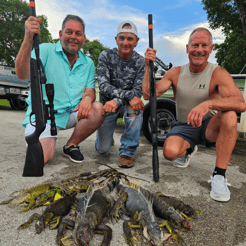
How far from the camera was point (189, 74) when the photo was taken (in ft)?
9.62

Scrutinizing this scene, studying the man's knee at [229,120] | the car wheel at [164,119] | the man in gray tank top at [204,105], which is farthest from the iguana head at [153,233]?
the car wheel at [164,119]

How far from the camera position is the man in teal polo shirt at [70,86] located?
3047 millimetres

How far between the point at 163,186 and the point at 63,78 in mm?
2171

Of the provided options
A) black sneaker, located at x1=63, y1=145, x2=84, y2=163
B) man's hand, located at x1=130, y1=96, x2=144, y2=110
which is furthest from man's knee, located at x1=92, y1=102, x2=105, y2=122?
black sneaker, located at x1=63, y1=145, x2=84, y2=163

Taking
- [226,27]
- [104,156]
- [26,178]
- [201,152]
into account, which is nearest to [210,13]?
[226,27]

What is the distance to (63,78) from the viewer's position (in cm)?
321

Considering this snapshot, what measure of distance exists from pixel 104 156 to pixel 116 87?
1.24 meters

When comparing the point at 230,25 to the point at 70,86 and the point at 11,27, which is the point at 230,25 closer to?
the point at 70,86

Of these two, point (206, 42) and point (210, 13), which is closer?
point (206, 42)

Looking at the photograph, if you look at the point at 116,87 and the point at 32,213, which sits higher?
the point at 116,87

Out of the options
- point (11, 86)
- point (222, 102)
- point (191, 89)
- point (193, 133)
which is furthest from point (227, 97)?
point (11, 86)

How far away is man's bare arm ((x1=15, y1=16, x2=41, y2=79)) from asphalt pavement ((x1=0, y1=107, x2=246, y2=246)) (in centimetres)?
134

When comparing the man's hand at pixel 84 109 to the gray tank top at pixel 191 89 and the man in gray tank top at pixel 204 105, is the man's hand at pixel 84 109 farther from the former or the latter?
the gray tank top at pixel 191 89

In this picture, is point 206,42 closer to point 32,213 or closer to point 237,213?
point 237,213
